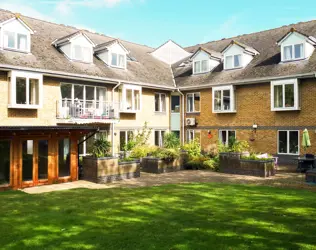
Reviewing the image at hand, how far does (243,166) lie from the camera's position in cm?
1766

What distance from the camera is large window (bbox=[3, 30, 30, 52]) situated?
18.5m

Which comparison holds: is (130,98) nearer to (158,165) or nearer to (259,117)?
(158,165)

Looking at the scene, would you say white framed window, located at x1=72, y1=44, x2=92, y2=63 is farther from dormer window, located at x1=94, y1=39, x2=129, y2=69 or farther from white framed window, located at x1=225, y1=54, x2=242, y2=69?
white framed window, located at x1=225, y1=54, x2=242, y2=69

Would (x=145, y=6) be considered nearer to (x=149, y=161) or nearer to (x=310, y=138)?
(x=149, y=161)

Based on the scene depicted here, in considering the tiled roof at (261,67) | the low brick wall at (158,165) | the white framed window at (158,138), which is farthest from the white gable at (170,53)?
the low brick wall at (158,165)

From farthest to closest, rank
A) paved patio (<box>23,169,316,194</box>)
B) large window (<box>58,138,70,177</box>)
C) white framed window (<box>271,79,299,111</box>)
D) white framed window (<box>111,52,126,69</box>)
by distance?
white framed window (<box>111,52,126,69</box>) < white framed window (<box>271,79,299,111</box>) < large window (<box>58,138,70,177</box>) < paved patio (<box>23,169,316,194</box>)

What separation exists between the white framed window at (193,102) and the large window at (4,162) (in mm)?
16064

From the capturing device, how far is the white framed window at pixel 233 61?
2433 centimetres

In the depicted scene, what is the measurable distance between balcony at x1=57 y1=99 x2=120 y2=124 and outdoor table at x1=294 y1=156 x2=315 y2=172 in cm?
1188

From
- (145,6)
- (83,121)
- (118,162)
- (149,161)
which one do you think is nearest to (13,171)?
(118,162)

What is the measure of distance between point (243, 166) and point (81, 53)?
1314cm

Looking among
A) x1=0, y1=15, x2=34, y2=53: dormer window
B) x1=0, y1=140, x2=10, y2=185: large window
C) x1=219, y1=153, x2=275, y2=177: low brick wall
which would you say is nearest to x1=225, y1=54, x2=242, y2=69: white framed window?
x1=219, y1=153, x2=275, y2=177: low brick wall

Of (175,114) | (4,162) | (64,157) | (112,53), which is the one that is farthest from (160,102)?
Answer: (4,162)

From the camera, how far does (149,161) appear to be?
753 inches
